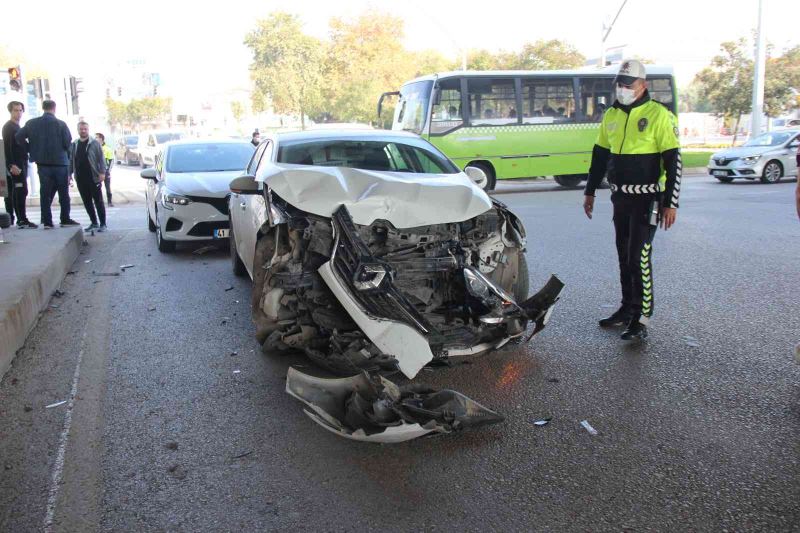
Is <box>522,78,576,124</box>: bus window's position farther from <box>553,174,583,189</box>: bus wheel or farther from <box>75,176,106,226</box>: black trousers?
<box>75,176,106,226</box>: black trousers

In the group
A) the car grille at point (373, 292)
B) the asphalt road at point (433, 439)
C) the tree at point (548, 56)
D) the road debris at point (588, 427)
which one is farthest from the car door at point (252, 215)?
the tree at point (548, 56)

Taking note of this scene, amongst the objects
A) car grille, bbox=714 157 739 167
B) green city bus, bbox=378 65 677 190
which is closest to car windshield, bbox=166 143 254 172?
green city bus, bbox=378 65 677 190

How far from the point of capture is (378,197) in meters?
4.99

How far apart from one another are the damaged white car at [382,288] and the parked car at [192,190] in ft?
13.3

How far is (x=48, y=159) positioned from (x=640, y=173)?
904 centimetres

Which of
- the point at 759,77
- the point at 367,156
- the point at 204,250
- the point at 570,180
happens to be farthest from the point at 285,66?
the point at 367,156

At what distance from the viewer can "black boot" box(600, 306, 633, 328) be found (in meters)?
5.81

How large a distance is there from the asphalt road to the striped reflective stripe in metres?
0.27

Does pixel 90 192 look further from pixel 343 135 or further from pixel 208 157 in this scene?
pixel 343 135

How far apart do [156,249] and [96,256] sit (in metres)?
0.81

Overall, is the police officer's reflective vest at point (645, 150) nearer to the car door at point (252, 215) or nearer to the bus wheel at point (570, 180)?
the car door at point (252, 215)

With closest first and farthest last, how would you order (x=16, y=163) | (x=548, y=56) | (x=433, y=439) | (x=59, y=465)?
(x=59, y=465)
(x=433, y=439)
(x=16, y=163)
(x=548, y=56)

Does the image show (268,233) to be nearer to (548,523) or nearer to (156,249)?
(548,523)

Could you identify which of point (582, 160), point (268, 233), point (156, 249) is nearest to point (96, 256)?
point (156, 249)
